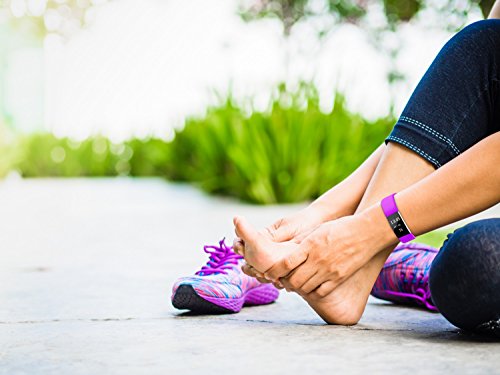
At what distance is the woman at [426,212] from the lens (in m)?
1.15

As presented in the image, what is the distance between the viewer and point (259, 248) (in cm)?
128

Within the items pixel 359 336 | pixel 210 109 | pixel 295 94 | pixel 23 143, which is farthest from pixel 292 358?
pixel 23 143

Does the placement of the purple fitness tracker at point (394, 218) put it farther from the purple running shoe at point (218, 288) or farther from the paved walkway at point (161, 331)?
the purple running shoe at point (218, 288)

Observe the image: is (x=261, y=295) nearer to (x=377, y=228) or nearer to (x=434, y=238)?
(x=377, y=228)

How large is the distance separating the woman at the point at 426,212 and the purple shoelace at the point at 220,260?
196mm

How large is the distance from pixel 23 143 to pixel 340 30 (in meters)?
6.12

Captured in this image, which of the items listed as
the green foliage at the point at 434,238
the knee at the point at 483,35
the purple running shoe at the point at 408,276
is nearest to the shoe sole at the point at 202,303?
the purple running shoe at the point at 408,276

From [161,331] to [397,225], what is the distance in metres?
0.48

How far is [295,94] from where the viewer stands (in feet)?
16.4

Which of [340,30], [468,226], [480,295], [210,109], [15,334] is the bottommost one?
[15,334]

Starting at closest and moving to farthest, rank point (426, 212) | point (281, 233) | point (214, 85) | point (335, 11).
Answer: point (426, 212), point (281, 233), point (214, 85), point (335, 11)

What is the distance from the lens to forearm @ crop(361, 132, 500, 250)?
117cm

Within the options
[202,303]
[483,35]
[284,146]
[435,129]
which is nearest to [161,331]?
[202,303]

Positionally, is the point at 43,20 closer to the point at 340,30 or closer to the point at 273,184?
the point at 340,30
